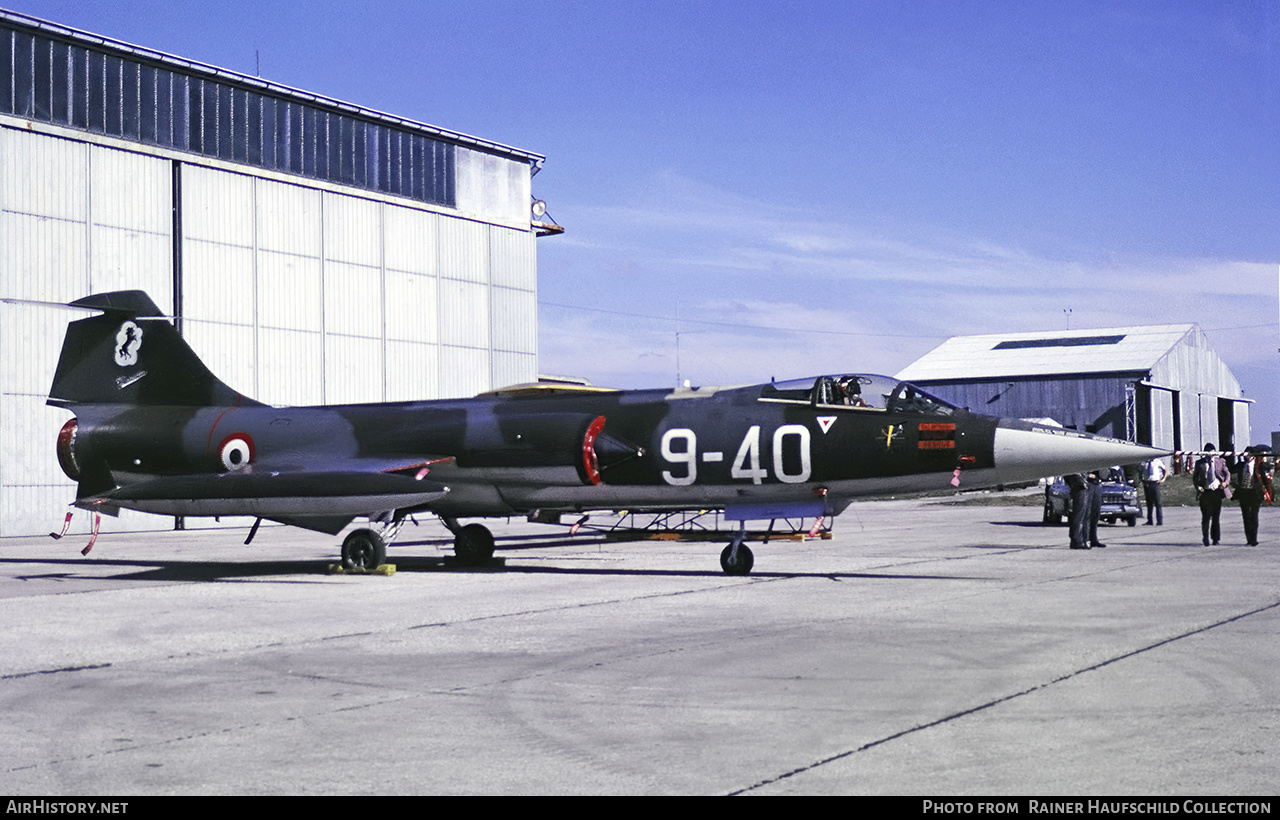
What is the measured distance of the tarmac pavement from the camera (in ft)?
19.4

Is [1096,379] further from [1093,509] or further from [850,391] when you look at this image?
[850,391]

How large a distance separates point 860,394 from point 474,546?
6.99 meters

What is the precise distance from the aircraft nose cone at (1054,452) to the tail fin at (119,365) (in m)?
13.4

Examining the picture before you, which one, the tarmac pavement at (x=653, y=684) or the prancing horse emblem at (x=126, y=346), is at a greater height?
the prancing horse emblem at (x=126, y=346)

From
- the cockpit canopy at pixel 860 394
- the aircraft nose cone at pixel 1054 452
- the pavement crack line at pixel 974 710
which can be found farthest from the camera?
the cockpit canopy at pixel 860 394

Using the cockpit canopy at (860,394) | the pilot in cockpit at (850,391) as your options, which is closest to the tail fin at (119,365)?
the cockpit canopy at (860,394)

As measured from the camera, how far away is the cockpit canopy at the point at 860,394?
16828 millimetres

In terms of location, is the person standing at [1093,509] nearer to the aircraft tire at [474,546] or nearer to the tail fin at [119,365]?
the aircraft tire at [474,546]

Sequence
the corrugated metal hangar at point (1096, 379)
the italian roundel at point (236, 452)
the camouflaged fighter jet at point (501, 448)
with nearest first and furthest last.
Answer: the camouflaged fighter jet at point (501, 448), the italian roundel at point (236, 452), the corrugated metal hangar at point (1096, 379)

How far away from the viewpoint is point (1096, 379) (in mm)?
77875

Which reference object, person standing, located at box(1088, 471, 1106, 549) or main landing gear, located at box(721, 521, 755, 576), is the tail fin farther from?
person standing, located at box(1088, 471, 1106, 549)

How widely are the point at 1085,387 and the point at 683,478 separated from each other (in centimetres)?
6593

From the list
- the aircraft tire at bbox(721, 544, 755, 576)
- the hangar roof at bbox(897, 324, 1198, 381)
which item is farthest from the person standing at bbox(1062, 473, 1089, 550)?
the hangar roof at bbox(897, 324, 1198, 381)

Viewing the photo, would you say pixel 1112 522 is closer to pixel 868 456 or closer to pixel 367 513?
pixel 868 456
